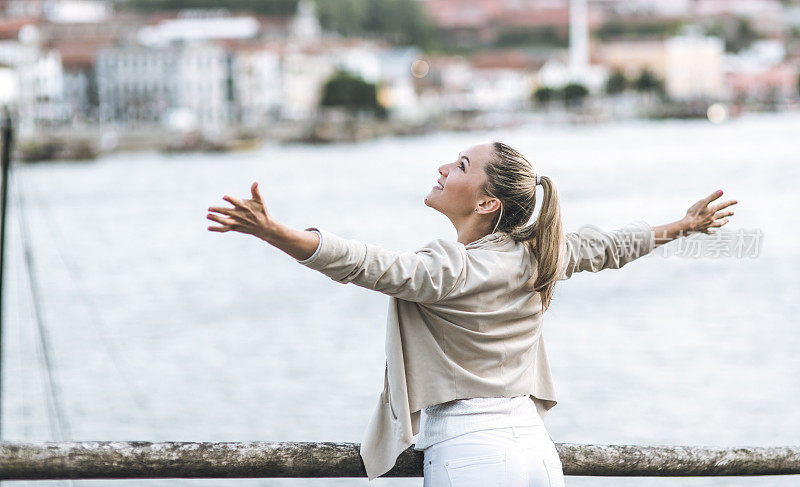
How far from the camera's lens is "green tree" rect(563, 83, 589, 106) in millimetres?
102250

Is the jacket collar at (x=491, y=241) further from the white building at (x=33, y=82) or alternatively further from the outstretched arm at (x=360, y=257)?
the white building at (x=33, y=82)

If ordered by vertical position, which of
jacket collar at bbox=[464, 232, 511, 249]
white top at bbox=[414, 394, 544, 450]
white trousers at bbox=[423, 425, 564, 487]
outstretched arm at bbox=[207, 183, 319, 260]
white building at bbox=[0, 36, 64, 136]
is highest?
outstretched arm at bbox=[207, 183, 319, 260]

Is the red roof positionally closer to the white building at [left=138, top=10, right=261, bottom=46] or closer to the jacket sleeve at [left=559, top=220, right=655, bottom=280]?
the white building at [left=138, top=10, right=261, bottom=46]

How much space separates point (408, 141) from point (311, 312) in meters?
62.0

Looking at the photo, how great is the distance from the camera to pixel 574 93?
103 metres

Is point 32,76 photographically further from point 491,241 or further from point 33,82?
point 491,241

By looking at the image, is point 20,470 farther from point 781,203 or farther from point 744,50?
point 744,50

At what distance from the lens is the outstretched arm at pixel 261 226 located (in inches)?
63.6

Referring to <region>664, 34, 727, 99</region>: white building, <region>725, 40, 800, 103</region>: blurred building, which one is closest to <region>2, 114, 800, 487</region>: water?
<region>664, 34, 727, 99</region>: white building

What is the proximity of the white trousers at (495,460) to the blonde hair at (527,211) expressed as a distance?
0.70 ft

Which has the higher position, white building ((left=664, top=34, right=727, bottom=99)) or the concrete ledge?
the concrete ledge

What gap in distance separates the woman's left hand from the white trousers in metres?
0.43

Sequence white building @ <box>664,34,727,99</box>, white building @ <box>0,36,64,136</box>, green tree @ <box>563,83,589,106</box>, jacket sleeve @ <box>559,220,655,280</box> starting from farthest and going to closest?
white building @ <box>664,34,727,99</box>
green tree @ <box>563,83,589,106</box>
white building @ <box>0,36,64,136</box>
jacket sleeve @ <box>559,220,655,280</box>

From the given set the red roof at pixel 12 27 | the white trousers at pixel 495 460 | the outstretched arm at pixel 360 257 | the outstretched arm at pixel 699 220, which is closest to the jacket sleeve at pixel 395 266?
the outstretched arm at pixel 360 257
